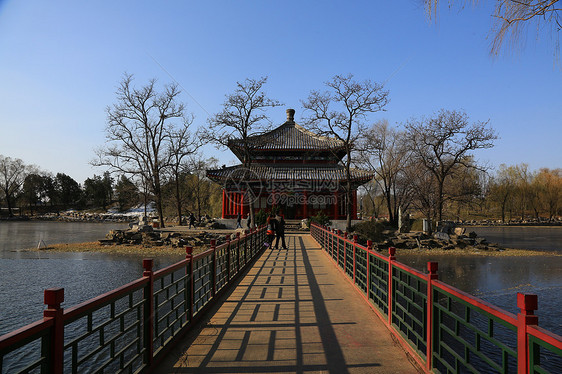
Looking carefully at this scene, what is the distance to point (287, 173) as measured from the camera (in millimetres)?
32938

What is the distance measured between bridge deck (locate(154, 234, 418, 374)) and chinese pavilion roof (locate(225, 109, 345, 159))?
938 inches

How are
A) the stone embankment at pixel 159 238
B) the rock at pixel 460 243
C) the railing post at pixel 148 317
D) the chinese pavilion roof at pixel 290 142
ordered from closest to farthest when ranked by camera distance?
1. the railing post at pixel 148 317
2. the stone embankment at pixel 159 238
3. the rock at pixel 460 243
4. the chinese pavilion roof at pixel 290 142

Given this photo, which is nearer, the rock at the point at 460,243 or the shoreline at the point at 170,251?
the shoreline at the point at 170,251

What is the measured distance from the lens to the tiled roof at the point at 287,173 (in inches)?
1249

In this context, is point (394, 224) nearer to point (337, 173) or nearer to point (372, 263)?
point (337, 173)

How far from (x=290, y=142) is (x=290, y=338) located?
3047cm

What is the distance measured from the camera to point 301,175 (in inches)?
1281

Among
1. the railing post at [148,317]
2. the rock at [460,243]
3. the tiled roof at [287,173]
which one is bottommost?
the rock at [460,243]

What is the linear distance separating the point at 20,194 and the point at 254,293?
81.5 m

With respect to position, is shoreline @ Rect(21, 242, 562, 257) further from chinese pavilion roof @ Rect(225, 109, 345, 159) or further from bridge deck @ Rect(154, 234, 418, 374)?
bridge deck @ Rect(154, 234, 418, 374)

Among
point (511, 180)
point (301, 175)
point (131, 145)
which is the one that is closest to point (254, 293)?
point (301, 175)

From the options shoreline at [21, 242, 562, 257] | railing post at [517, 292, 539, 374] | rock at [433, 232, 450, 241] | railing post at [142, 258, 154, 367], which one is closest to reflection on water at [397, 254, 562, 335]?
shoreline at [21, 242, 562, 257]

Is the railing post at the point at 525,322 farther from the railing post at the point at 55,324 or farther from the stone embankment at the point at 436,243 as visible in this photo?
the stone embankment at the point at 436,243

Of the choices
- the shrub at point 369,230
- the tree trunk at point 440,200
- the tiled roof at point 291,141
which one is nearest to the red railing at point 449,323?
the shrub at point 369,230
